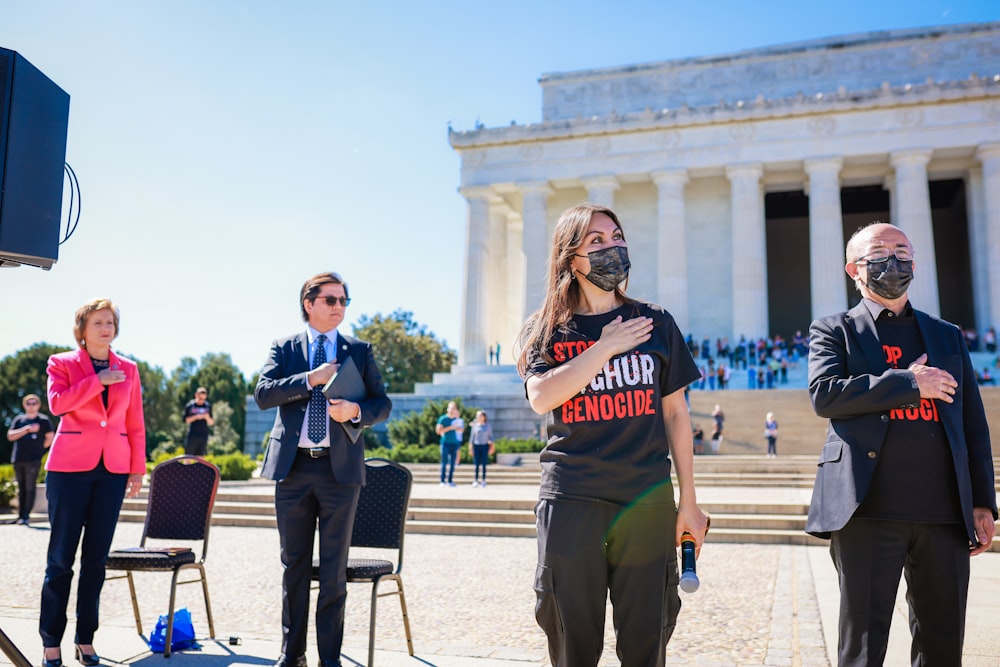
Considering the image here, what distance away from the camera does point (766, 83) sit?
147 ft

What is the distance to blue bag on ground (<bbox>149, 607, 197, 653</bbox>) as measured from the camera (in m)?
5.46

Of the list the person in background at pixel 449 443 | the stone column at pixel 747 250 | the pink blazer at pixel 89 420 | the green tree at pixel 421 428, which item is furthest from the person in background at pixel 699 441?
the pink blazer at pixel 89 420

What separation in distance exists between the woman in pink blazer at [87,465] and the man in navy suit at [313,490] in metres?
1.27

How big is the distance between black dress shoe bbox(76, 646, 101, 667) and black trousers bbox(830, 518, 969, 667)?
4369mm

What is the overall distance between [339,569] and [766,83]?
4559cm

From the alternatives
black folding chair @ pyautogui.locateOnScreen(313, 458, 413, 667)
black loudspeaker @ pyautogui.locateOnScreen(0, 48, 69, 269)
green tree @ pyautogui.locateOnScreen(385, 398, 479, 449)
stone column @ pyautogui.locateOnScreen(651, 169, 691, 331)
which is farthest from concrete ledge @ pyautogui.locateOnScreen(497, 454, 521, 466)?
black loudspeaker @ pyautogui.locateOnScreen(0, 48, 69, 269)

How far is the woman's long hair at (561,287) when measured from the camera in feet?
10.9

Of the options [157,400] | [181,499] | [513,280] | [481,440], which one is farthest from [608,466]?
[157,400]

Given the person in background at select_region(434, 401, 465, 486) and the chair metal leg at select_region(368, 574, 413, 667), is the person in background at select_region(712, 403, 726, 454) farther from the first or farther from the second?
the chair metal leg at select_region(368, 574, 413, 667)

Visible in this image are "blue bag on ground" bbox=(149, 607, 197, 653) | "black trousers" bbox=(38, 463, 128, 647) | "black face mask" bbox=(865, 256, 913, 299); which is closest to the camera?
"black face mask" bbox=(865, 256, 913, 299)

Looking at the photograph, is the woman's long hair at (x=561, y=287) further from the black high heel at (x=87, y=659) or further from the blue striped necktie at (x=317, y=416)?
the black high heel at (x=87, y=659)

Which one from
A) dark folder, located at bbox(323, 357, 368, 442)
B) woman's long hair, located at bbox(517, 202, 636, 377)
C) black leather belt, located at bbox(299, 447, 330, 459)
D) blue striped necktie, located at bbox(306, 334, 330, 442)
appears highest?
woman's long hair, located at bbox(517, 202, 636, 377)

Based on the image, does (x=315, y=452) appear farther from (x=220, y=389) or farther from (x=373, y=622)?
(x=220, y=389)

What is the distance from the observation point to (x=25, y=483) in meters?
14.7
